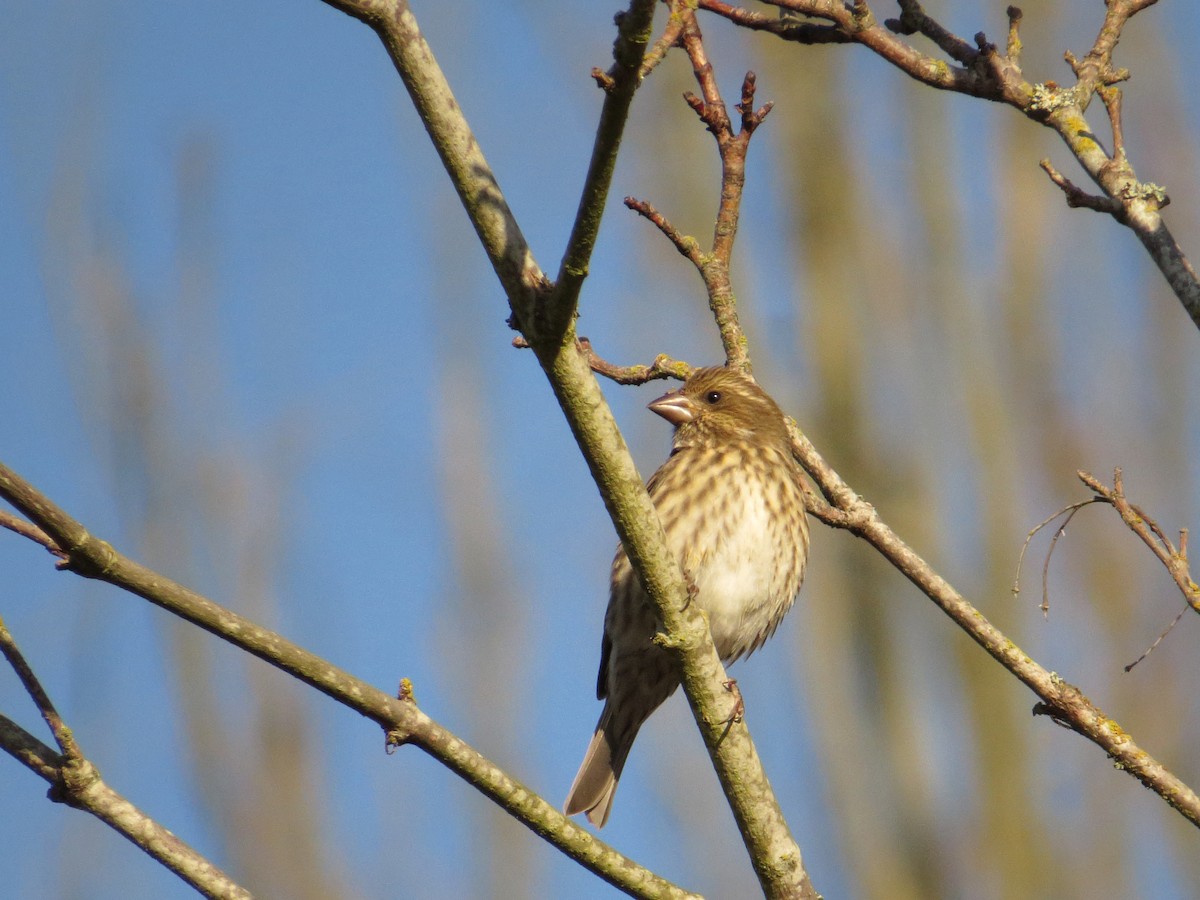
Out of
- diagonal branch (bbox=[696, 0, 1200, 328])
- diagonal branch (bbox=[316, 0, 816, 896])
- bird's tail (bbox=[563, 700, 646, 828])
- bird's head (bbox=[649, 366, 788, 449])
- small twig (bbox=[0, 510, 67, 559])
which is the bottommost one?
small twig (bbox=[0, 510, 67, 559])

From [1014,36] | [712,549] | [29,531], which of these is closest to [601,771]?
[712,549]

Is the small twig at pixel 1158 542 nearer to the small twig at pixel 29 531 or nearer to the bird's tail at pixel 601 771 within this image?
the small twig at pixel 29 531

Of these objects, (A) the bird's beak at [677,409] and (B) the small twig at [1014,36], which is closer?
(B) the small twig at [1014,36]

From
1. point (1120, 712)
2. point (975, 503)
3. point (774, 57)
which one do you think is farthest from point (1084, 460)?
point (774, 57)

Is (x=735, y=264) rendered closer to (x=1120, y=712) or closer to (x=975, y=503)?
(x=975, y=503)

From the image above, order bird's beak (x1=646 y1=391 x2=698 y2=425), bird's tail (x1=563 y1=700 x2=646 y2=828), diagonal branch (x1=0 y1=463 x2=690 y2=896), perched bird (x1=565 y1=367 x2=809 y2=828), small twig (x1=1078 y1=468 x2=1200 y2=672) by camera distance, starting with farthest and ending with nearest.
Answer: bird's beak (x1=646 y1=391 x2=698 y2=425) → bird's tail (x1=563 y1=700 x2=646 y2=828) → perched bird (x1=565 y1=367 x2=809 y2=828) → small twig (x1=1078 y1=468 x2=1200 y2=672) → diagonal branch (x1=0 y1=463 x2=690 y2=896)

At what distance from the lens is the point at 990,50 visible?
3393 millimetres

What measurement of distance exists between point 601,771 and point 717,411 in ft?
4.68

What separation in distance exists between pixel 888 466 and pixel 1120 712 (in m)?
2.09

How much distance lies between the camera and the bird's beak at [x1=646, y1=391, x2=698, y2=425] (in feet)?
18.1

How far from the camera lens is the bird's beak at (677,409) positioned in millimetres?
5523

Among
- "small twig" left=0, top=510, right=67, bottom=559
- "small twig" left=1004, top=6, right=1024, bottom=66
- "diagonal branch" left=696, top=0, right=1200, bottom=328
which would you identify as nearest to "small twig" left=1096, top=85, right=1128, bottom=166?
"diagonal branch" left=696, top=0, right=1200, bottom=328

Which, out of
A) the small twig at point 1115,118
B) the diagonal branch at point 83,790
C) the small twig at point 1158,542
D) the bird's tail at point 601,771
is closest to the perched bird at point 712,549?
the bird's tail at point 601,771

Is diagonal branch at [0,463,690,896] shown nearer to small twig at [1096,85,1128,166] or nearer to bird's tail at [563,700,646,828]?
small twig at [1096,85,1128,166]
